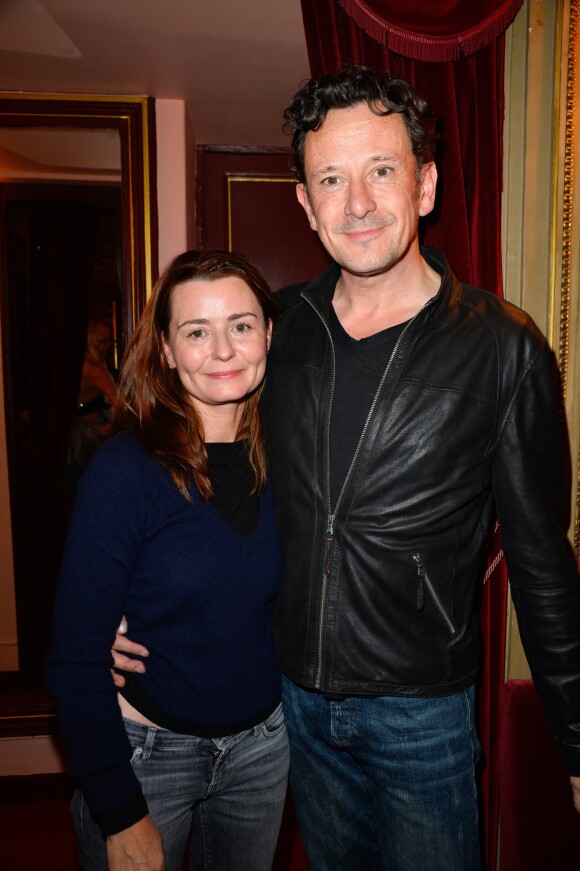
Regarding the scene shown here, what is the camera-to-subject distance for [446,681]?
4.32 feet

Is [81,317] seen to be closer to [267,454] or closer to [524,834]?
[267,454]

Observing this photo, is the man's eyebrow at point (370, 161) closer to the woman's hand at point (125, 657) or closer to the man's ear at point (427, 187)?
the man's ear at point (427, 187)

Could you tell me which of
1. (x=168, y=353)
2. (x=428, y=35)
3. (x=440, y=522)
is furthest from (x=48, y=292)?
(x=440, y=522)

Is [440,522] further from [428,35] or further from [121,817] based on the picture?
[428,35]

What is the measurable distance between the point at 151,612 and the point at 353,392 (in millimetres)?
608

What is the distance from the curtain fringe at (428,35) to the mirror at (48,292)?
1.43 m

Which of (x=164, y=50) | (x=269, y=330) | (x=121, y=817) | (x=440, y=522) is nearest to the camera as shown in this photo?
(x=121, y=817)

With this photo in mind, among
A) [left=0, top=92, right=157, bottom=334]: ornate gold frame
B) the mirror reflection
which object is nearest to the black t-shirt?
[left=0, top=92, right=157, bottom=334]: ornate gold frame

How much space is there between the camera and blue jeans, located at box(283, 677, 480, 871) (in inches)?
51.8

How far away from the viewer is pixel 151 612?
4.32ft

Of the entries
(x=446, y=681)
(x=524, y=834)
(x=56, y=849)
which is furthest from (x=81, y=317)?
(x=524, y=834)

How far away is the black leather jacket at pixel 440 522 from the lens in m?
1.28

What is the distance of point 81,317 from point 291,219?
4.12 feet

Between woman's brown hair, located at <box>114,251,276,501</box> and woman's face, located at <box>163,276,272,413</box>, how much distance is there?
0.10ft
